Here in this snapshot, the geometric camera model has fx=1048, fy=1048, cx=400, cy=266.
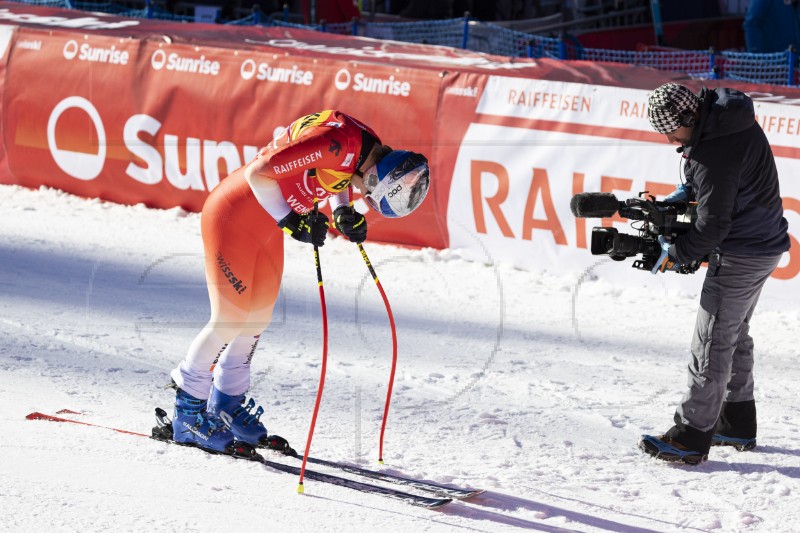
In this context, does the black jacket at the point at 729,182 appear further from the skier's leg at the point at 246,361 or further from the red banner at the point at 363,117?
the red banner at the point at 363,117

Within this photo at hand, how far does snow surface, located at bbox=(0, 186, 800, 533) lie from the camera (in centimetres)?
437

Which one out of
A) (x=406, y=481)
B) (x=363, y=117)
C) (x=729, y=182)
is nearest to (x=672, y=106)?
(x=729, y=182)

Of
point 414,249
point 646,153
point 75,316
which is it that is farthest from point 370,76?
point 75,316

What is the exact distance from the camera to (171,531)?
4.00 m

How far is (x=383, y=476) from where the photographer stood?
4727 mm

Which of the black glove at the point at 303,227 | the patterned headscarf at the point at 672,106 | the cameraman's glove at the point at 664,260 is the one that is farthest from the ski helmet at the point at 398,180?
the cameraman's glove at the point at 664,260

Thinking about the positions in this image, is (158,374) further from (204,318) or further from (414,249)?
(414,249)

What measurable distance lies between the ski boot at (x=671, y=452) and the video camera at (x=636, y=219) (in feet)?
2.82

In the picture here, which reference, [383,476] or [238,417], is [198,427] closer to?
[238,417]

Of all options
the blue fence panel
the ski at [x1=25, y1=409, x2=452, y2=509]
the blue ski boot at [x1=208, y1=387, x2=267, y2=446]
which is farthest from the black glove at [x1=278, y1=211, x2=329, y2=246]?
the blue fence panel

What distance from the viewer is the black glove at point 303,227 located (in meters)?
4.52

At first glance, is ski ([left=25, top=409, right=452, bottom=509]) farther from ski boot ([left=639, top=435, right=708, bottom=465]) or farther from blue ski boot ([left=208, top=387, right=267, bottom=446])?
ski boot ([left=639, top=435, right=708, bottom=465])

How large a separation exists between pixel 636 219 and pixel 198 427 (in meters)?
2.30

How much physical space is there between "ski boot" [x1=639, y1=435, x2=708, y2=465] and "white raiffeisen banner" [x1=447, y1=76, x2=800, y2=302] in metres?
3.02
